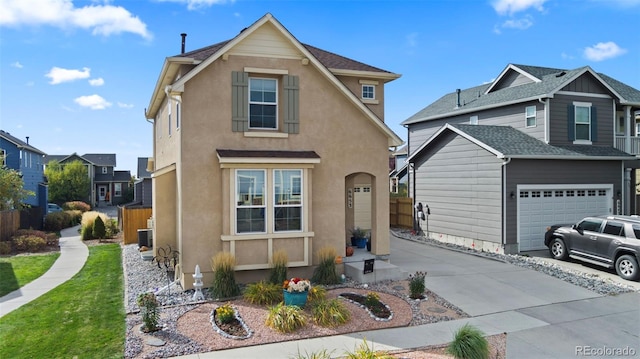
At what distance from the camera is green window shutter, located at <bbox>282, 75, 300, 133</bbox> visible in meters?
12.1

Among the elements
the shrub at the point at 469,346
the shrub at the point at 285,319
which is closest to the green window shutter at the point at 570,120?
the shrub at the point at 469,346

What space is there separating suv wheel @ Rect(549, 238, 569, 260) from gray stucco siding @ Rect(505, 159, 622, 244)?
129 cm

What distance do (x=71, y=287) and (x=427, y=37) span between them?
45.3ft

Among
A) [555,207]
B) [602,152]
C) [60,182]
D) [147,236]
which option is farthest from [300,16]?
[60,182]

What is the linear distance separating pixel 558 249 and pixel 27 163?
35556 millimetres

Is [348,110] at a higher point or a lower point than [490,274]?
higher

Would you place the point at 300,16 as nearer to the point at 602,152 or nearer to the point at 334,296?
the point at 334,296

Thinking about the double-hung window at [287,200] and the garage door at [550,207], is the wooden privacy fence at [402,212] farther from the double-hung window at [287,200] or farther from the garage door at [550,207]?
the double-hung window at [287,200]

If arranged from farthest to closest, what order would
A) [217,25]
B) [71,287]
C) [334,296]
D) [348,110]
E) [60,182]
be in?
[60,182] → [217,25] → [348,110] → [71,287] → [334,296]

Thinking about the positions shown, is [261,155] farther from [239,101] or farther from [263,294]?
[263,294]

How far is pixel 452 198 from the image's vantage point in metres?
19.2

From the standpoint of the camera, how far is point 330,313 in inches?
346

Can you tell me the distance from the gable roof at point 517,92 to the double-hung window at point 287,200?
12.0m

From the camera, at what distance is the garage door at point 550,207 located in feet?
54.8
